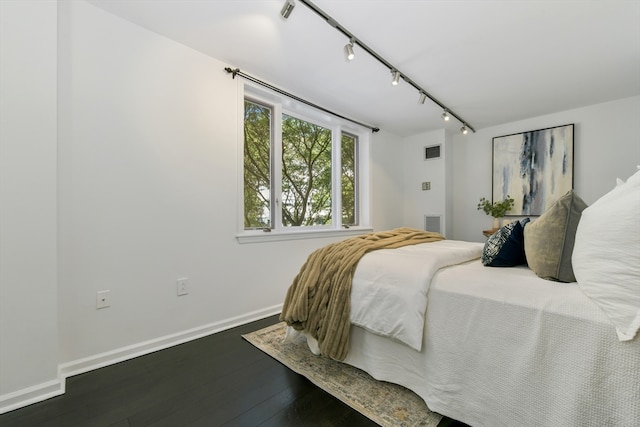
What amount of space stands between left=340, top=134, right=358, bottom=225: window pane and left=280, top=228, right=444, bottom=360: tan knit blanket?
200 cm

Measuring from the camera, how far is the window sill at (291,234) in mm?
2607

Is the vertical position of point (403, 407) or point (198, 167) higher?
point (198, 167)

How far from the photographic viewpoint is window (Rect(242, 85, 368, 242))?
9.24 feet

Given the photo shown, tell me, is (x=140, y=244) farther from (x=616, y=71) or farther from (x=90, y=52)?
(x=616, y=71)

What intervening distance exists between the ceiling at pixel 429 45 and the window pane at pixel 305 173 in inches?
16.4

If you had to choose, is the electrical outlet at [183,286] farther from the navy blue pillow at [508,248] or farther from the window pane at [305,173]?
the navy blue pillow at [508,248]

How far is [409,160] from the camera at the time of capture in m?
4.67

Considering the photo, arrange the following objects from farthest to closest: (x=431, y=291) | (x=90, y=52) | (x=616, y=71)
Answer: (x=616, y=71)
(x=90, y=52)
(x=431, y=291)

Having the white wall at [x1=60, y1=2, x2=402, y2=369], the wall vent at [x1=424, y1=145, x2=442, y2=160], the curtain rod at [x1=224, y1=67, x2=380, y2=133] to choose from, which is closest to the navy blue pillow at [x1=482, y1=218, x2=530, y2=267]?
the white wall at [x1=60, y1=2, x2=402, y2=369]

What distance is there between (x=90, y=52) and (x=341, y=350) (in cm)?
249

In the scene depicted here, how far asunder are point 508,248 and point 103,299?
2569mm

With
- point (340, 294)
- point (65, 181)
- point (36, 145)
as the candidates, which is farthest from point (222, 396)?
point (36, 145)

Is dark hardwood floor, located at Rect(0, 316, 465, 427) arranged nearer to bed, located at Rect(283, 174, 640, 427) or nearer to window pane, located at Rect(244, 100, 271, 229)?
bed, located at Rect(283, 174, 640, 427)

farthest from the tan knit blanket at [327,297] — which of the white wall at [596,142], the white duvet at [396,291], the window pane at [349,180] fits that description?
the white wall at [596,142]
